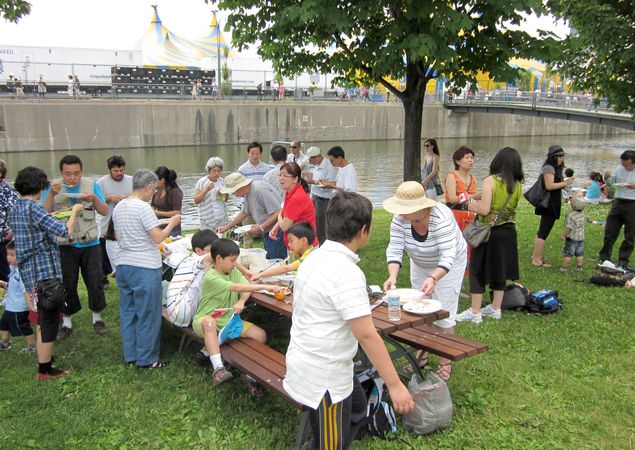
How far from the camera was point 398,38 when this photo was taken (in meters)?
6.39

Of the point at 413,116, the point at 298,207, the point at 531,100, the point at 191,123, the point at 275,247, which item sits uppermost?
the point at 531,100

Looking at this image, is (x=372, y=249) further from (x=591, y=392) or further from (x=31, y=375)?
(x=31, y=375)

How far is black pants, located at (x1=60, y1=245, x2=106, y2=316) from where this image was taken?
5.20 meters

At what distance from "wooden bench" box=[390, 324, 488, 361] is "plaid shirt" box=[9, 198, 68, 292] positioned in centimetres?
275

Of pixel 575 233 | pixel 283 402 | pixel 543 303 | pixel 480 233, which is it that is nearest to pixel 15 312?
pixel 283 402

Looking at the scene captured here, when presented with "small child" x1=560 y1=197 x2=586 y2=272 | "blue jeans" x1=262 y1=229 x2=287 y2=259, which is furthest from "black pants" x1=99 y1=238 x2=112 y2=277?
"small child" x1=560 y1=197 x2=586 y2=272

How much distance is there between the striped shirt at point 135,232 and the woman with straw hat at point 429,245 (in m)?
1.91

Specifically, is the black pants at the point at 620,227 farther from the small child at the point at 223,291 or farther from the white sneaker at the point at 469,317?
the small child at the point at 223,291

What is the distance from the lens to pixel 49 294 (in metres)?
4.15

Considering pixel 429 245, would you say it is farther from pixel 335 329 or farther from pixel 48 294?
pixel 48 294

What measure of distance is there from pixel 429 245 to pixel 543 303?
7.50 ft

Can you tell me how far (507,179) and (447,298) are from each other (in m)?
1.73

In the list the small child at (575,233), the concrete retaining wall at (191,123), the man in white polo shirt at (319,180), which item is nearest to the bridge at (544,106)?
the concrete retaining wall at (191,123)

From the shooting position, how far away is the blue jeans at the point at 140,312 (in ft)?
14.4
